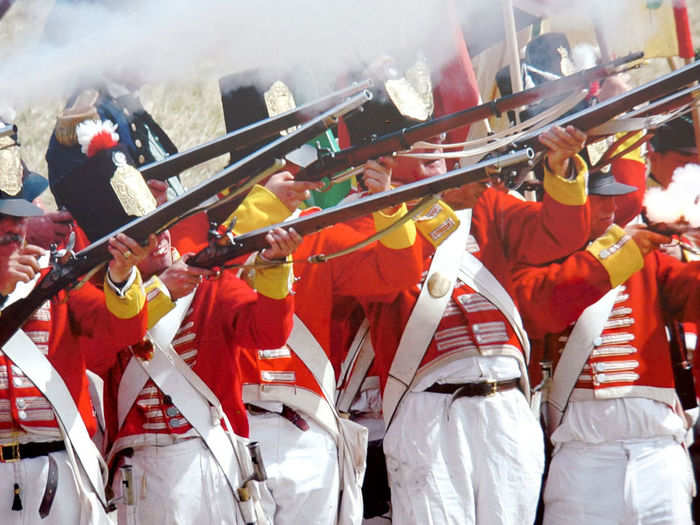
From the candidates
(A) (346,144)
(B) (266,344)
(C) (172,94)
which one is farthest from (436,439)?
(C) (172,94)

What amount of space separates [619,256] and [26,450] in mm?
2515

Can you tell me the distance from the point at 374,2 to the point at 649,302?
6.85 feet

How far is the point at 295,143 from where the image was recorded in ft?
14.1

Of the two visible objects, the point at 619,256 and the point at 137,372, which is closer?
the point at 137,372

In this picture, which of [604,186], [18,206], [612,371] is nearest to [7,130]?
[18,206]

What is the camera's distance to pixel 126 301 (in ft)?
13.3

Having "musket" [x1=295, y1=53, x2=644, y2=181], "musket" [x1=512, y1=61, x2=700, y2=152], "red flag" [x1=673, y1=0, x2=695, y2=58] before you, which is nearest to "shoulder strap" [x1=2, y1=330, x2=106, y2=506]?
"musket" [x1=295, y1=53, x2=644, y2=181]

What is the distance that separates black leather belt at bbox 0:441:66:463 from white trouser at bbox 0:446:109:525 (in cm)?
2

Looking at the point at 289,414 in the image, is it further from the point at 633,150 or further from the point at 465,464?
the point at 633,150

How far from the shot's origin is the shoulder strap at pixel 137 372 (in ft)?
14.6

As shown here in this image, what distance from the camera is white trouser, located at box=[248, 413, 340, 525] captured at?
15.2 feet

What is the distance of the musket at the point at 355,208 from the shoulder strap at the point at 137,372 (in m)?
0.32

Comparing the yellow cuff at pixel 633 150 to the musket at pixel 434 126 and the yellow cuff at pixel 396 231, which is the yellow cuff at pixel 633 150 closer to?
the musket at pixel 434 126

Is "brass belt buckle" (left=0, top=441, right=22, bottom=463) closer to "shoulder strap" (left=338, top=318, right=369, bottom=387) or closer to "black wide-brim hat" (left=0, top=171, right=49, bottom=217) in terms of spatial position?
"black wide-brim hat" (left=0, top=171, right=49, bottom=217)
